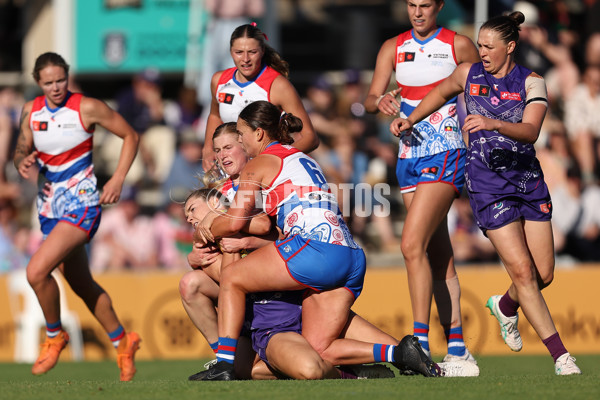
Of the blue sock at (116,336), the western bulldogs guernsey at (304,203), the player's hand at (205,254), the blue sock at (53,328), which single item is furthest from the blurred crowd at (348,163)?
the western bulldogs guernsey at (304,203)

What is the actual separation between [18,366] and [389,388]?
6438 millimetres

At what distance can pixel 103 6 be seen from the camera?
15.7m

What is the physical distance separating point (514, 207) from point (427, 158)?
79 cm

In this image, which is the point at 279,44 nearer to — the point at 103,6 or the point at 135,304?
the point at 103,6

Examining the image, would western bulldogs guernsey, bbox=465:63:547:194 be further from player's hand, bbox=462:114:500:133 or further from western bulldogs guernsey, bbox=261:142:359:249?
western bulldogs guernsey, bbox=261:142:359:249

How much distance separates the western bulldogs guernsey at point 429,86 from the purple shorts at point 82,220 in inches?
104

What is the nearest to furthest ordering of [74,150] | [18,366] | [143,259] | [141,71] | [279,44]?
[74,150] < [18,366] < [143,259] < [141,71] < [279,44]

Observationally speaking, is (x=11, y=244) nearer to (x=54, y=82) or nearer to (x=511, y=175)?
(x=54, y=82)

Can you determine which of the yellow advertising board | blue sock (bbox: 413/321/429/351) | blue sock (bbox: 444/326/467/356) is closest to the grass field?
blue sock (bbox: 413/321/429/351)

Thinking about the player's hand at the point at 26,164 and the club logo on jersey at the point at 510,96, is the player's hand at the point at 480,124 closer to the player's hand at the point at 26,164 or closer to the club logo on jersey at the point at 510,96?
the club logo on jersey at the point at 510,96

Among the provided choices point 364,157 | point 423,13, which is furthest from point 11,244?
point 423,13

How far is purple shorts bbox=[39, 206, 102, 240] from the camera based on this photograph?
797cm

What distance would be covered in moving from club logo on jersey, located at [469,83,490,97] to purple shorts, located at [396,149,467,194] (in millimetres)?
576

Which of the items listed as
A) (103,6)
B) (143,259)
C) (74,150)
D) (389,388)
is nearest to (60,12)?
(103,6)
